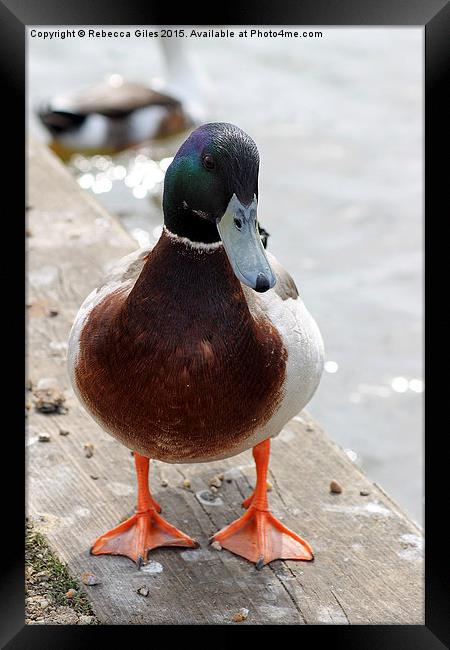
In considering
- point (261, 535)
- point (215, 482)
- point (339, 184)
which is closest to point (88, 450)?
point (215, 482)

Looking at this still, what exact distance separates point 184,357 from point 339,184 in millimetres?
4771

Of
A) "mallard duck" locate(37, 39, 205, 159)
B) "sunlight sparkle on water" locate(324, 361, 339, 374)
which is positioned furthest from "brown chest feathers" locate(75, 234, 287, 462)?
"mallard duck" locate(37, 39, 205, 159)

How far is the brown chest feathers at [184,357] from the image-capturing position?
2461mm

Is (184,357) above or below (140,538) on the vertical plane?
above

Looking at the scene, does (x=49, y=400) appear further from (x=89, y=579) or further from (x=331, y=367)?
(x=331, y=367)

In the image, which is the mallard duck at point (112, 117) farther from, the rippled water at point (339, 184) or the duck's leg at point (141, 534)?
the duck's leg at point (141, 534)

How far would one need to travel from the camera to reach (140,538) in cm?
283

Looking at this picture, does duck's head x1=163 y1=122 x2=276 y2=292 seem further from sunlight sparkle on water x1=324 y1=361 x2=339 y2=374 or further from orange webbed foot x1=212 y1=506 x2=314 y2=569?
sunlight sparkle on water x1=324 y1=361 x2=339 y2=374

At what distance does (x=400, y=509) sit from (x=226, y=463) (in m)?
0.56

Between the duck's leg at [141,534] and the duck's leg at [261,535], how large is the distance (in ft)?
0.39

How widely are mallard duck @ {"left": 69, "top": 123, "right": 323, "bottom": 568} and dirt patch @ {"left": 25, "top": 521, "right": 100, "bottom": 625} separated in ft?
1.32

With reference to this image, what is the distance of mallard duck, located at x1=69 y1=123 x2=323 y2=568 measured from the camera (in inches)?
90.4
